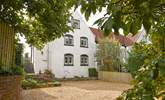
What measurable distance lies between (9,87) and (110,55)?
936 inches

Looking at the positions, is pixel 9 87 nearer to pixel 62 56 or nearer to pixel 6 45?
pixel 6 45

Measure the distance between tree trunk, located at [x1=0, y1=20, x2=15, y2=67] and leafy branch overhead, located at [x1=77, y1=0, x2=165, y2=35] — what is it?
931 centimetres

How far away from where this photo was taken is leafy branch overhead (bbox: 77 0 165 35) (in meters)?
1.57

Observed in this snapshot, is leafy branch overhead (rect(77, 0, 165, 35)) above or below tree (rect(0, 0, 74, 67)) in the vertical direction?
below

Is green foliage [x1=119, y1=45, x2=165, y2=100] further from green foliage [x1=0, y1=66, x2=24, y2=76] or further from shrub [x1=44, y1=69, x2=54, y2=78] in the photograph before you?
shrub [x1=44, y1=69, x2=54, y2=78]

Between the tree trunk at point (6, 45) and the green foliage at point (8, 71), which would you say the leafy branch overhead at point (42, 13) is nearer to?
the tree trunk at point (6, 45)

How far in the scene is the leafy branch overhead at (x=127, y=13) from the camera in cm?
157

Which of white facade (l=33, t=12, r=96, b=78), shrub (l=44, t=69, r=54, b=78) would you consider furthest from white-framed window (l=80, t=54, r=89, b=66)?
shrub (l=44, t=69, r=54, b=78)

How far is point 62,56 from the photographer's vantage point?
3428 cm

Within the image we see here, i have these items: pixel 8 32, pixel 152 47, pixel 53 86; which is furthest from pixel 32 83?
pixel 152 47

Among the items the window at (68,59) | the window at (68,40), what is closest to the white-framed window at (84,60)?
the window at (68,59)

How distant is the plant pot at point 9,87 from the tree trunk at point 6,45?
1.94ft

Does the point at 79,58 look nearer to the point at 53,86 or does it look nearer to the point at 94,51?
the point at 94,51

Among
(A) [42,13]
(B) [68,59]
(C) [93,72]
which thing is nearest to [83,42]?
(B) [68,59]
